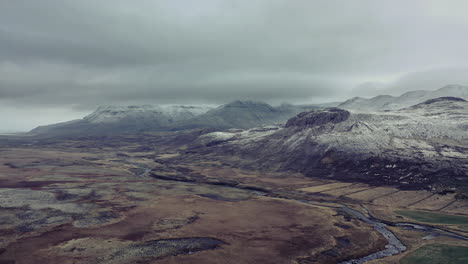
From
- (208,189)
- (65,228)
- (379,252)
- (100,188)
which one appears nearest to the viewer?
(379,252)

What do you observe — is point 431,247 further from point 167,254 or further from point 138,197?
point 138,197

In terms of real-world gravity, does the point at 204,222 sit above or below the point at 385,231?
above

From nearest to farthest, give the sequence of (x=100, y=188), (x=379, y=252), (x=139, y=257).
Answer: (x=139, y=257) → (x=379, y=252) → (x=100, y=188)

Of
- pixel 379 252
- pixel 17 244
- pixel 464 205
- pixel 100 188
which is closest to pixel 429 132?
pixel 464 205

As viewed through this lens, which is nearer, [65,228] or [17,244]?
[17,244]

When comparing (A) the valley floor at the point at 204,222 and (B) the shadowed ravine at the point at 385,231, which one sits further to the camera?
(B) the shadowed ravine at the point at 385,231

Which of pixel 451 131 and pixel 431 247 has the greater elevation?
pixel 451 131

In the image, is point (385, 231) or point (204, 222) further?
point (204, 222)

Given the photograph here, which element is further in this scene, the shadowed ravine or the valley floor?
the shadowed ravine
